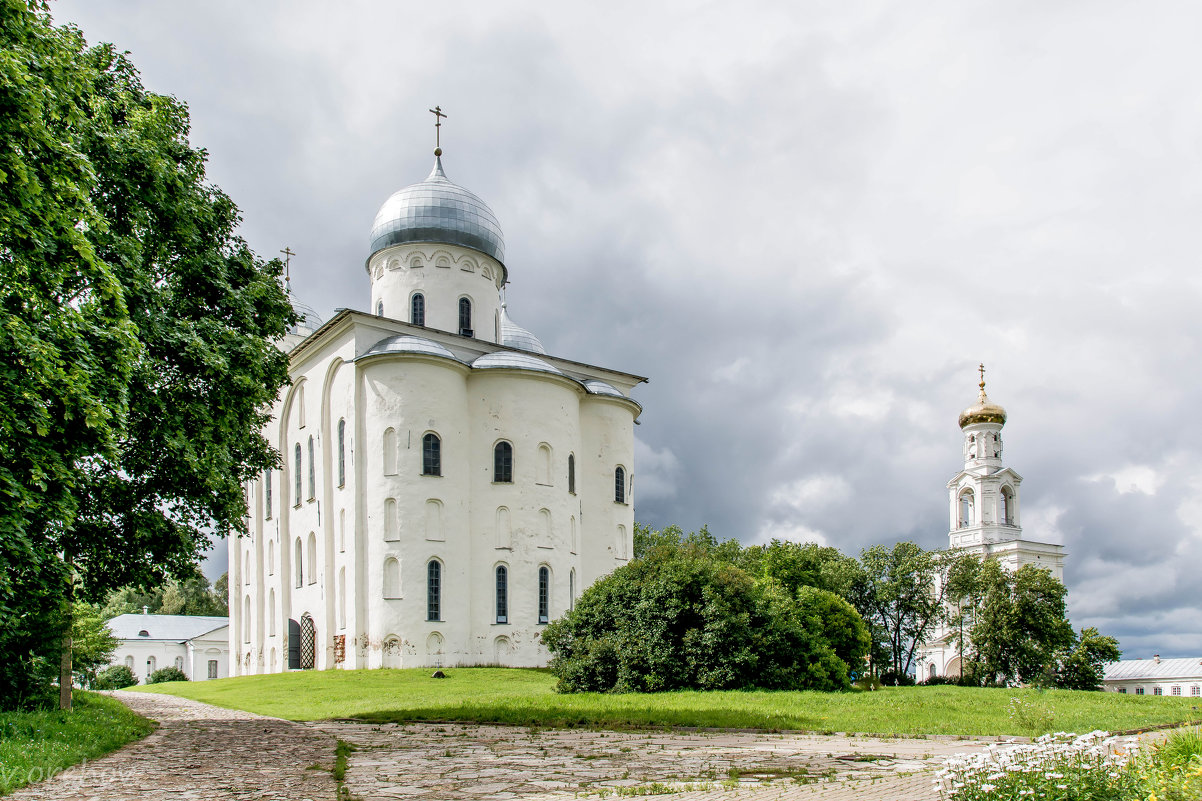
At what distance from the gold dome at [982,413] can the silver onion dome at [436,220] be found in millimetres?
37784

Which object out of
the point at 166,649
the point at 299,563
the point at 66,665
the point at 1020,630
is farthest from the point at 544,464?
the point at 166,649

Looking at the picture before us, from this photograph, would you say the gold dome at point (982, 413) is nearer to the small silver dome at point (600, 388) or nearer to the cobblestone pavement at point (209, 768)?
the small silver dome at point (600, 388)

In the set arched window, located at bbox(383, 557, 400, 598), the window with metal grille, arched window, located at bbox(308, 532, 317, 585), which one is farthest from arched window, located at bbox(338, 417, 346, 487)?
the window with metal grille

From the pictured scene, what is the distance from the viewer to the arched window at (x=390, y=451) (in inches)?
1214

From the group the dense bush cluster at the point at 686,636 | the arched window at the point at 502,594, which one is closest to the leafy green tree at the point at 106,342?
the dense bush cluster at the point at 686,636

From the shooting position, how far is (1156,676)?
2889 inches

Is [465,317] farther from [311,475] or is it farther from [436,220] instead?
[311,475]

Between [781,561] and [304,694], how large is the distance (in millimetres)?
23107

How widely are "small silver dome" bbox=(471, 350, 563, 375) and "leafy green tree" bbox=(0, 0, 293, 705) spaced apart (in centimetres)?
1493

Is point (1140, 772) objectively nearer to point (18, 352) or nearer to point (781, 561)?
point (18, 352)

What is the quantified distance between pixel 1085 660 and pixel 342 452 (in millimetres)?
33928

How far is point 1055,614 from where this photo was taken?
41719 mm

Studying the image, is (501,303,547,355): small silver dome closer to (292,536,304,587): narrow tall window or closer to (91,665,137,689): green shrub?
(292,536,304,587): narrow tall window

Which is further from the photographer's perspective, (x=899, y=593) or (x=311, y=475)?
(x=899, y=593)
